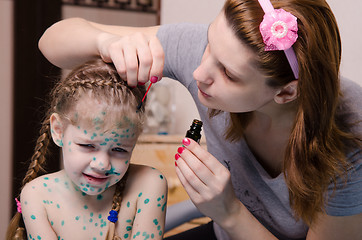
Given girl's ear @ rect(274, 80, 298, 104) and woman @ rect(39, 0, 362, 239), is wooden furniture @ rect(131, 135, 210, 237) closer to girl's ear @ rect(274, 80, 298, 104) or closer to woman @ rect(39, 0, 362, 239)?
woman @ rect(39, 0, 362, 239)

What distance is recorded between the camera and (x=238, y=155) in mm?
1215

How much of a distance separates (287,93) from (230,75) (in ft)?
0.45

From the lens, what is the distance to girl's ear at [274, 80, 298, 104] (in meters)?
0.94

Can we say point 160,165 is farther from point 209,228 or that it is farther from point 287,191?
point 287,191

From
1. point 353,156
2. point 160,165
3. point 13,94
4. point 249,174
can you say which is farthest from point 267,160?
point 13,94

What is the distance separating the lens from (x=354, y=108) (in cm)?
104

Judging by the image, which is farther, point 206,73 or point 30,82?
point 30,82

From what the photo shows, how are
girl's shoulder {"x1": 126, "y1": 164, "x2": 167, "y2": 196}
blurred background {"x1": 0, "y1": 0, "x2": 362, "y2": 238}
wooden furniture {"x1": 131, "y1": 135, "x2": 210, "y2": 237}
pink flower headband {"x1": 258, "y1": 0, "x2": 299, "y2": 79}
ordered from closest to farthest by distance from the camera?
1. pink flower headband {"x1": 258, "y1": 0, "x2": 299, "y2": 79}
2. girl's shoulder {"x1": 126, "y1": 164, "x2": 167, "y2": 196}
3. wooden furniture {"x1": 131, "y1": 135, "x2": 210, "y2": 237}
4. blurred background {"x1": 0, "y1": 0, "x2": 362, "y2": 238}

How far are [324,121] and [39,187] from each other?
675mm

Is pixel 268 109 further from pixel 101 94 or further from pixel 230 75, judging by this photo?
pixel 101 94

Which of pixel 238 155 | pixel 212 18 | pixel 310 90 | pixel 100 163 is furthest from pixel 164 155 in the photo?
pixel 310 90

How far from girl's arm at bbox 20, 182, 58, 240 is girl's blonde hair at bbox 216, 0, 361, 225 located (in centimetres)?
56

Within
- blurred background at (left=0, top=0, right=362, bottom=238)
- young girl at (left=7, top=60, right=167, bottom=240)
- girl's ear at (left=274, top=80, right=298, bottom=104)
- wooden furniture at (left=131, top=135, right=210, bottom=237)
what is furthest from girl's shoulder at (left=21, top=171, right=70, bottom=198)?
blurred background at (left=0, top=0, right=362, bottom=238)

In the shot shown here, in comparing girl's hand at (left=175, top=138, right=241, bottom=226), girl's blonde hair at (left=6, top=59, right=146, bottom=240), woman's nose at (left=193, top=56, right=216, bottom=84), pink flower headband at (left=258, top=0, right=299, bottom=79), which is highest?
pink flower headband at (left=258, top=0, right=299, bottom=79)
